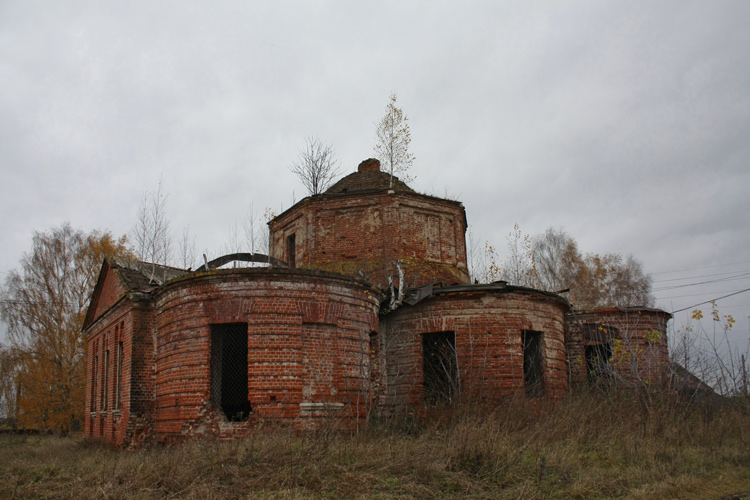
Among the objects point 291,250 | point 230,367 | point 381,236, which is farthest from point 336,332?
point 291,250

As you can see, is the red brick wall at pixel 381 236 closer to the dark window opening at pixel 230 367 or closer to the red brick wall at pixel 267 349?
the dark window opening at pixel 230 367

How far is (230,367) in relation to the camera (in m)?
14.1

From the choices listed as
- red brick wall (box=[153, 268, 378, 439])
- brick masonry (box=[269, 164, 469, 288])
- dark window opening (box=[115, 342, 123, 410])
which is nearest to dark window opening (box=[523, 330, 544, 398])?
brick masonry (box=[269, 164, 469, 288])

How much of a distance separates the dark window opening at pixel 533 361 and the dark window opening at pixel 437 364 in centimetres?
196

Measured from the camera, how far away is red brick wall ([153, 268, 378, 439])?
471 inches

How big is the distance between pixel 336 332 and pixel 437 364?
13.7 feet

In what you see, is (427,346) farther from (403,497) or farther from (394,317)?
(403,497)

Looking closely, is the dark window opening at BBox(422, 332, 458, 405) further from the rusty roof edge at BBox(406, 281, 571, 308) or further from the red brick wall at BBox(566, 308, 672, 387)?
the red brick wall at BBox(566, 308, 672, 387)

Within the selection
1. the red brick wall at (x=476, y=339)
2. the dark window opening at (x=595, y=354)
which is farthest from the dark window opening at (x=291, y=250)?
the dark window opening at (x=595, y=354)

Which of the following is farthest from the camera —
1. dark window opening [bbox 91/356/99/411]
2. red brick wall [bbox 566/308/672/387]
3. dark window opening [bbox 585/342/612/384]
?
dark window opening [bbox 91/356/99/411]

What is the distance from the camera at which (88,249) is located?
94.8 ft

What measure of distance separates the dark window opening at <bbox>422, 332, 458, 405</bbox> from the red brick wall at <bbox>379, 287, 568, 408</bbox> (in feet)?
1.15

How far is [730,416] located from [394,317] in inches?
317

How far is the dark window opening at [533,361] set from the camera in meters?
15.5
